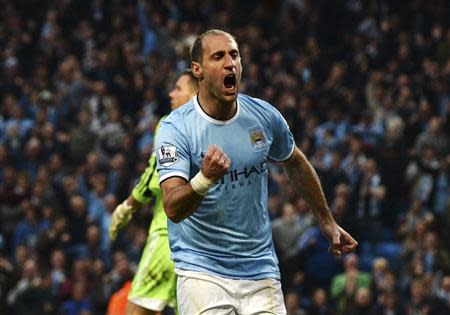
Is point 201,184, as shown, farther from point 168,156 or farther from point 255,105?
point 255,105

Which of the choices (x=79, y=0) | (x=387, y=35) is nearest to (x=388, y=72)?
(x=387, y=35)

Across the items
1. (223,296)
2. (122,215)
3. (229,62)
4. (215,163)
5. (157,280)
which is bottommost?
(157,280)

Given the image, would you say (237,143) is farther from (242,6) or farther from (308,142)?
(242,6)

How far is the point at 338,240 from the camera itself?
21.0ft

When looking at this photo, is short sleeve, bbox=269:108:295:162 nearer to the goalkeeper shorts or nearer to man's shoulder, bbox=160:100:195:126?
man's shoulder, bbox=160:100:195:126

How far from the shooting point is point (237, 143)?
6.06 metres

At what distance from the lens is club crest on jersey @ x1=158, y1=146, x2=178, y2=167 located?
5816mm

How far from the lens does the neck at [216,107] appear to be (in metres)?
6.07

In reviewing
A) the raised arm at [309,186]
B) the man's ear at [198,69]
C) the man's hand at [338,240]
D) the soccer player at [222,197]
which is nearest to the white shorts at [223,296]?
the soccer player at [222,197]

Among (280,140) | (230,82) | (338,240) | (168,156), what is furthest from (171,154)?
(338,240)

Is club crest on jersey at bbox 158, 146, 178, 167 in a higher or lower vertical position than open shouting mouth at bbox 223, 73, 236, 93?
lower

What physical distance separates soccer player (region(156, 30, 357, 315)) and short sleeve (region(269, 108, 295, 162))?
87 millimetres

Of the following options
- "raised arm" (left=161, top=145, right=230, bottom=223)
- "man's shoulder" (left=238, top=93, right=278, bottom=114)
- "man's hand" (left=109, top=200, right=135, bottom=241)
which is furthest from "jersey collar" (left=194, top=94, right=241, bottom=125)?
"man's hand" (left=109, top=200, right=135, bottom=241)

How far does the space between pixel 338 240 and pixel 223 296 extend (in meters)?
0.84
